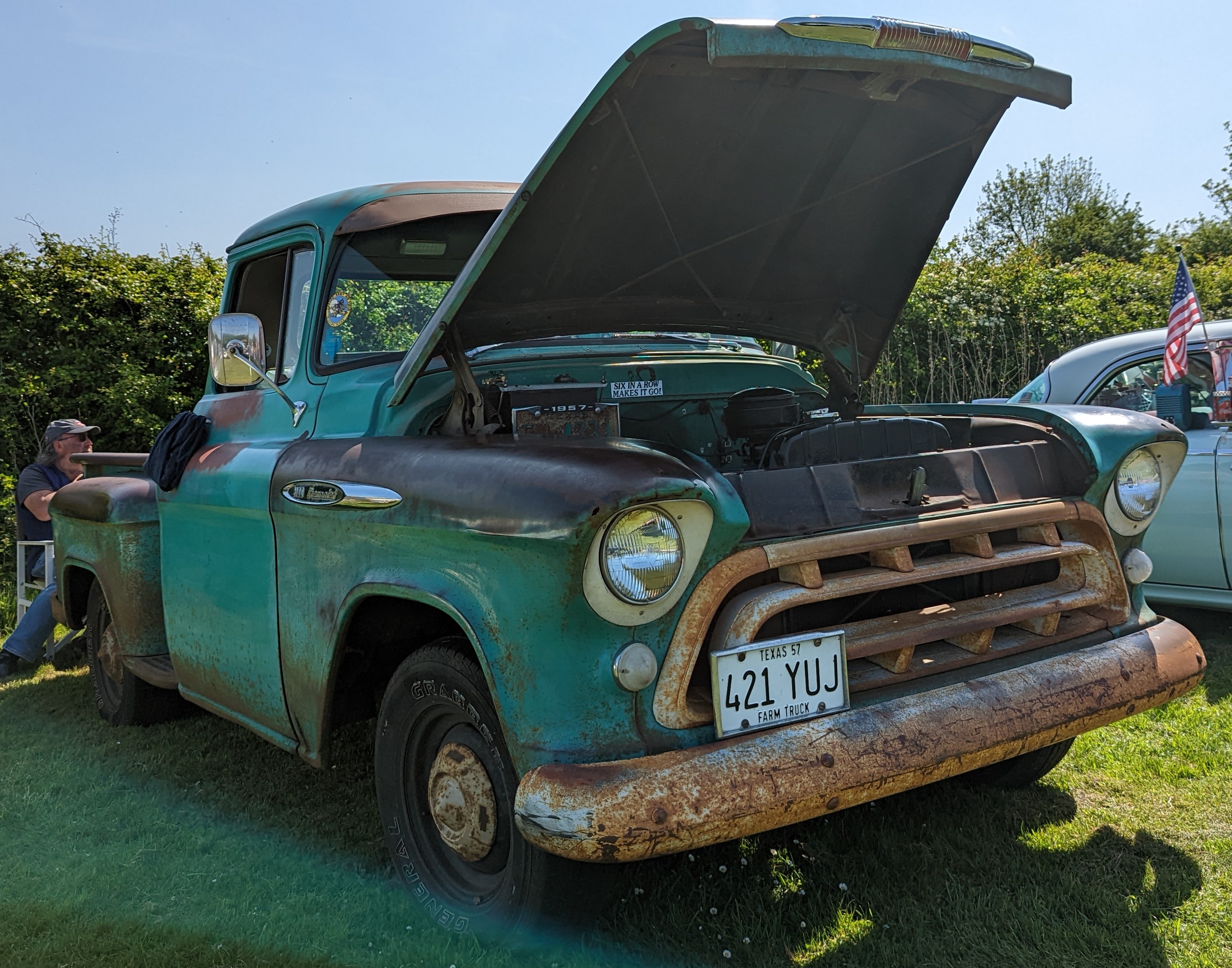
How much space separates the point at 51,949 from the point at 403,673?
1.20 m

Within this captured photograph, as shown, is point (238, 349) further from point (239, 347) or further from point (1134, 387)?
point (1134, 387)

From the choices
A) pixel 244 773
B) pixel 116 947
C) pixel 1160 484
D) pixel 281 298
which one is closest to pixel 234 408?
pixel 281 298

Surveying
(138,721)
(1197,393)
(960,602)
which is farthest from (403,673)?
(1197,393)

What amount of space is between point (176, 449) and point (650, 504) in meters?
2.36

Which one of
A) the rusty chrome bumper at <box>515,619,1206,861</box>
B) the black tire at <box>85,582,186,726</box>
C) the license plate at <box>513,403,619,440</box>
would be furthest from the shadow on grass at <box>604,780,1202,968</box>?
the black tire at <box>85,582,186,726</box>

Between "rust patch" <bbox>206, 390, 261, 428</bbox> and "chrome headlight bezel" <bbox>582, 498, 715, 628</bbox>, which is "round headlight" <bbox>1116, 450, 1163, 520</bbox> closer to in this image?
"chrome headlight bezel" <bbox>582, 498, 715, 628</bbox>

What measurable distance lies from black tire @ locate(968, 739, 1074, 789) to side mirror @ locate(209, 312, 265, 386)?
2.72 meters

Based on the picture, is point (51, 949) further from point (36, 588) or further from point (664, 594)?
point (36, 588)

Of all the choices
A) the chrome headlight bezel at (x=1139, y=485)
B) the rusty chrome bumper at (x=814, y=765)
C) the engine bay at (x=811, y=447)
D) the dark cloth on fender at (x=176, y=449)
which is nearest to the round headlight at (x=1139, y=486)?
the chrome headlight bezel at (x=1139, y=485)

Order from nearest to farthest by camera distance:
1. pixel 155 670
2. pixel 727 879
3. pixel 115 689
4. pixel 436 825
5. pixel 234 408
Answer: pixel 436 825
pixel 727 879
pixel 234 408
pixel 155 670
pixel 115 689

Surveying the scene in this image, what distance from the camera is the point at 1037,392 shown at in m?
5.81

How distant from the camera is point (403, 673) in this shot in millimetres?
2531

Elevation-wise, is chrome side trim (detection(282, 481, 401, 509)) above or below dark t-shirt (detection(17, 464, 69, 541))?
above

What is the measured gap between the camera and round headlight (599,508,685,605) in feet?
6.50
